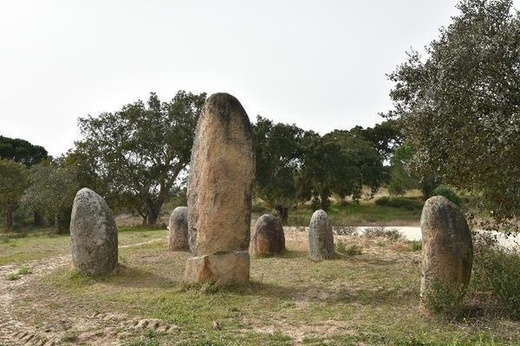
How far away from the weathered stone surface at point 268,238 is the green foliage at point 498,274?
23.0 ft

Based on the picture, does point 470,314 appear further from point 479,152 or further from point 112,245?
point 112,245

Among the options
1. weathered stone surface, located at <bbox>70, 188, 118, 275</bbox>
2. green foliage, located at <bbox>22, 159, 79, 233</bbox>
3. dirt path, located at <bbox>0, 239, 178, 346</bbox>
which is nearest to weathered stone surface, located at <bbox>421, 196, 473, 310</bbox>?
dirt path, located at <bbox>0, 239, 178, 346</bbox>

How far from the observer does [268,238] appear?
54.0 ft

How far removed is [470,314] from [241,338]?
380cm

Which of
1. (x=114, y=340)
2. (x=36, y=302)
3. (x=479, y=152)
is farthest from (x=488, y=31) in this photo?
(x=36, y=302)

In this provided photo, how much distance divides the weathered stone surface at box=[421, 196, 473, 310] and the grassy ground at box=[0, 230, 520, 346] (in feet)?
1.74

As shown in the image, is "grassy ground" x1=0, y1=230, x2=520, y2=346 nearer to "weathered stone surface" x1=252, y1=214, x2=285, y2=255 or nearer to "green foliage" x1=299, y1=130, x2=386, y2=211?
"weathered stone surface" x1=252, y1=214, x2=285, y2=255

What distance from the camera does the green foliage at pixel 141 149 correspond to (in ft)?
122

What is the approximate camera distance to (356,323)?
7961mm

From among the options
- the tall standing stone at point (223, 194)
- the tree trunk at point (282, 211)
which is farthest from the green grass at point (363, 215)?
the tall standing stone at point (223, 194)

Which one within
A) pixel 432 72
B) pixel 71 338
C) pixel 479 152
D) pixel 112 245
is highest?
pixel 432 72

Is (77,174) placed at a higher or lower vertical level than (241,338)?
higher

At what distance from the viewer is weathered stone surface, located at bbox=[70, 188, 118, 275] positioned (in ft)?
41.1

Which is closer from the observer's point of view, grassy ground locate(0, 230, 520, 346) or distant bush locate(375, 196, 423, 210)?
grassy ground locate(0, 230, 520, 346)
